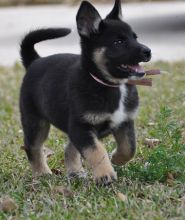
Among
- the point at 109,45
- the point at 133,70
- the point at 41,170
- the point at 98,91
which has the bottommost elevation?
the point at 41,170

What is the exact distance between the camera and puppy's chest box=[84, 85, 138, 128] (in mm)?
4766

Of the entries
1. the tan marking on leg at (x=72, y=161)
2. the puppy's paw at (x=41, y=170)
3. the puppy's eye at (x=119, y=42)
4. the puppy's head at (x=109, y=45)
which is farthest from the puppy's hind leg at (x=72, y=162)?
the puppy's eye at (x=119, y=42)

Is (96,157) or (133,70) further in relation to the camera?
(133,70)

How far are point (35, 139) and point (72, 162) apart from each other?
34 centimetres

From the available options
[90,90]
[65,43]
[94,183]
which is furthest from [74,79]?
[65,43]

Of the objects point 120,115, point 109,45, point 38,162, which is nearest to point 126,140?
point 120,115

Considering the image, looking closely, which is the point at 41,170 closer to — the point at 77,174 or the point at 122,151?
the point at 77,174

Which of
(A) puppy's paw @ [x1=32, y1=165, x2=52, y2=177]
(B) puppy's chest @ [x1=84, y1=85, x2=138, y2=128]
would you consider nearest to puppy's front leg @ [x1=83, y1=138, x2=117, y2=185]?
(B) puppy's chest @ [x1=84, y1=85, x2=138, y2=128]

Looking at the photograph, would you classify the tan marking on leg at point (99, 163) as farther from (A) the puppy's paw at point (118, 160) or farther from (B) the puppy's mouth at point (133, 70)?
(B) the puppy's mouth at point (133, 70)

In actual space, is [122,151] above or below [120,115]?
below

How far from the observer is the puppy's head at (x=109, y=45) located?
189 inches

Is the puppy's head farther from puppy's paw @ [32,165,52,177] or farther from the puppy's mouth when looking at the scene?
puppy's paw @ [32,165,52,177]

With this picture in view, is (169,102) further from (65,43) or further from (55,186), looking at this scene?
(65,43)

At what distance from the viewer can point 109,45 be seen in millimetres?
4852
